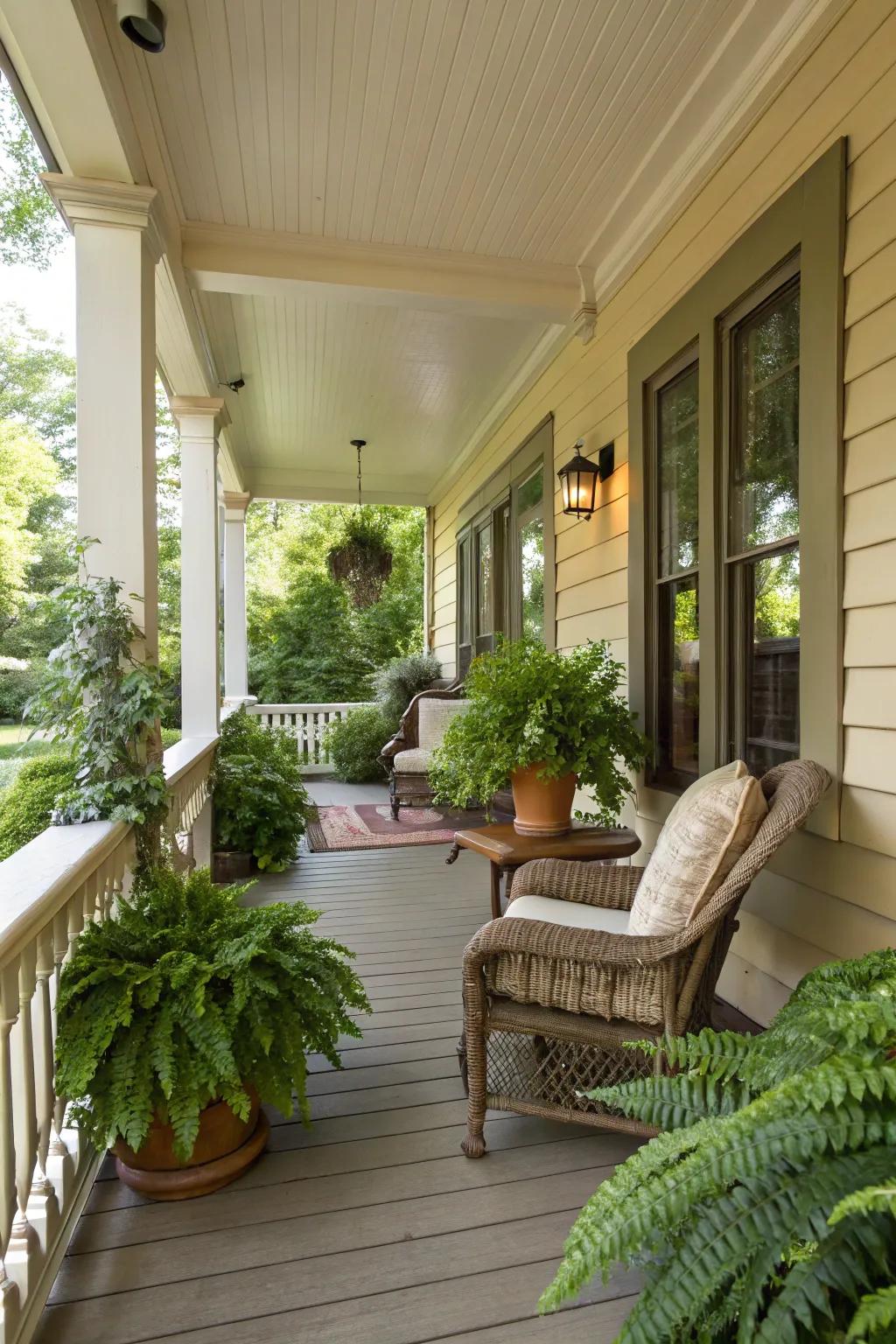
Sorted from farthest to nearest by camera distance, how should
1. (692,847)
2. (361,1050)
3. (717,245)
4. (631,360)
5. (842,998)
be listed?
(631,360) < (717,245) < (361,1050) < (692,847) < (842,998)

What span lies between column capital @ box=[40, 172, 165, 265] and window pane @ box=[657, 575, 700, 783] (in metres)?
2.28

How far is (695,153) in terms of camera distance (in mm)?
2680

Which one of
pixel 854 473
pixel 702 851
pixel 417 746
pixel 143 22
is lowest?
pixel 417 746

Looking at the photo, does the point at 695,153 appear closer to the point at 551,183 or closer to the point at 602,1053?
the point at 551,183

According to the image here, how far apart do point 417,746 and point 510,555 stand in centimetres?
172

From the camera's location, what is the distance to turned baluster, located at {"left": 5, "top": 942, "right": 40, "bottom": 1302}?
4.39 ft

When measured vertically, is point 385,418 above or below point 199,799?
above

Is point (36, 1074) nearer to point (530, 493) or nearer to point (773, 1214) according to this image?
point (773, 1214)

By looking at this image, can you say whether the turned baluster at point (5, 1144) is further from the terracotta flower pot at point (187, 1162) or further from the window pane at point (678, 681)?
the window pane at point (678, 681)

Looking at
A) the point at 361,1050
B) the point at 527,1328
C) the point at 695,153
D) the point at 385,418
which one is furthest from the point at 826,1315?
the point at 385,418

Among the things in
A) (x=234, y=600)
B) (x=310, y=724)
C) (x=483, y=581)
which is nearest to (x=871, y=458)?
(x=483, y=581)

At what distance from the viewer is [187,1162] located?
66.6 inches

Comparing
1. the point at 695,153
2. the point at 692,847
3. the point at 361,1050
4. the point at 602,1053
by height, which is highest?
the point at 695,153

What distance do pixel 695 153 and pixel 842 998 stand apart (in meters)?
2.80
